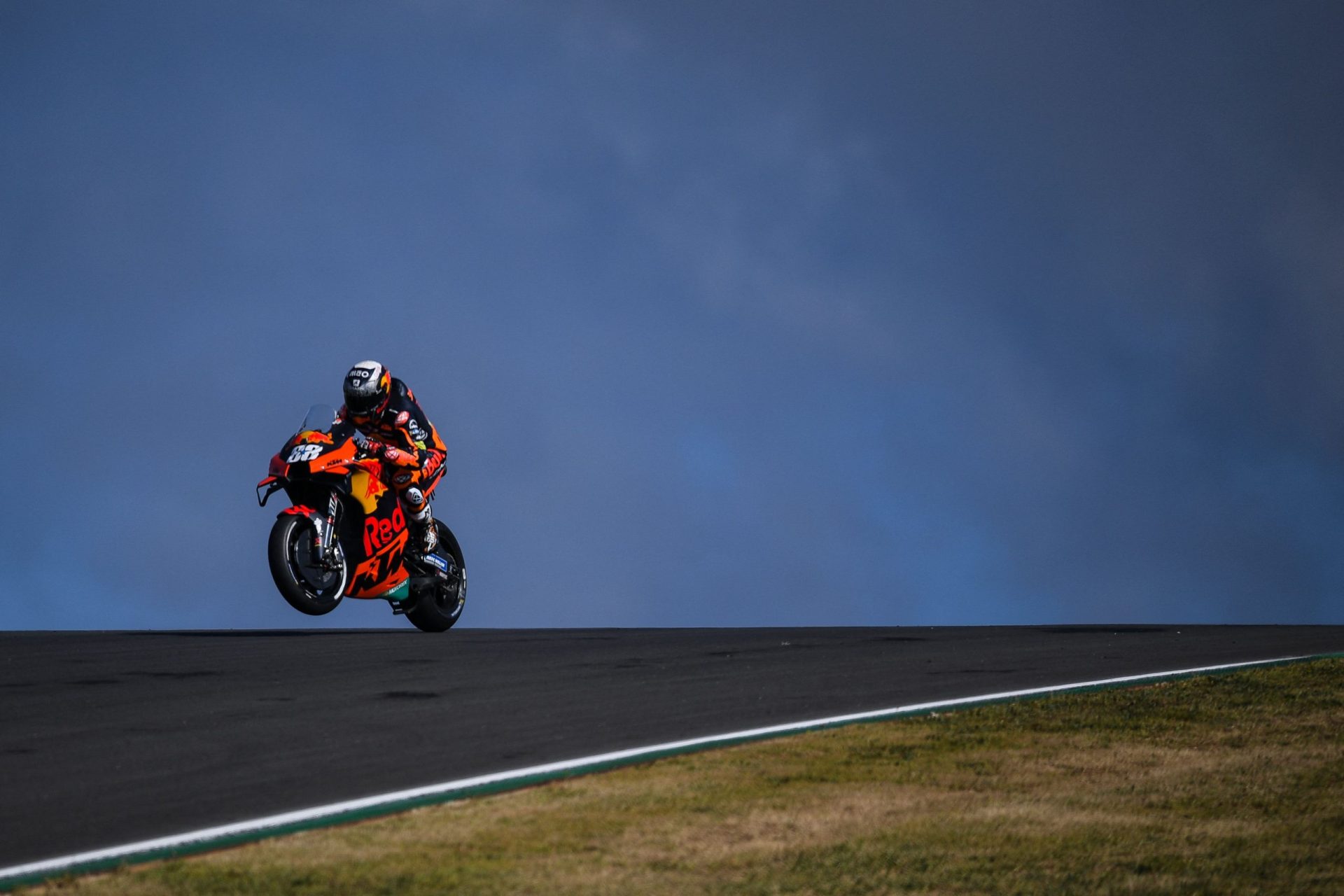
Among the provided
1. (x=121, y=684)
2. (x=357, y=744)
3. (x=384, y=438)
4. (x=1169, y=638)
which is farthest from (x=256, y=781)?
(x=1169, y=638)

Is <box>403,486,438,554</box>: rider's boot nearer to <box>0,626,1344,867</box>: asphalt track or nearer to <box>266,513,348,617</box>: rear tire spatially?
<box>0,626,1344,867</box>: asphalt track

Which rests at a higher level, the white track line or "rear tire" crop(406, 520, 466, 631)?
"rear tire" crop(406, 520, 466, 631)

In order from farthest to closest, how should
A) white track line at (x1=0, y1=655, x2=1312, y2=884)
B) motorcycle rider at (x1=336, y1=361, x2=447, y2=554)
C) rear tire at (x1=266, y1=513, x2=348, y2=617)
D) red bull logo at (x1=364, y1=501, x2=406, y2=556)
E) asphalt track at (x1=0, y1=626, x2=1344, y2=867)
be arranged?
motorcycle rider at (x1=336, y1=361, x2=447, y2=554), red bull logo at (x1=364, y1=501, x2=406, y2=556), rear tire at (x1=266, y1=513, x2=348, y2=617), asphalt track at (x1=0, y1=626, x2=1344, y2=867), white track line at (x1=0, y1=655, x2=1312, y2=884)

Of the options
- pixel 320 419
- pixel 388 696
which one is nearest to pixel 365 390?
pixel 320 419

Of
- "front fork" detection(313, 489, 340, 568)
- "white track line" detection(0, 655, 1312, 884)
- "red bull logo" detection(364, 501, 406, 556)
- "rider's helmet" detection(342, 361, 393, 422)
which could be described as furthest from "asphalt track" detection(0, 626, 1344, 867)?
"rider's helmet" detection(342, 361, 393, 422)

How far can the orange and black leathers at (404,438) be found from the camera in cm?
1461

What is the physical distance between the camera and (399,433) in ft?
48.9

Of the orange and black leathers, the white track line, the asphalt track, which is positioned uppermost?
the orange and black leathers

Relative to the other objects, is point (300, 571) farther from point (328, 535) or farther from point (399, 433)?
point (399, 433)

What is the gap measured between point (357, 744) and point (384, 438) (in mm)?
7581

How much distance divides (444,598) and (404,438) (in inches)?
85.1

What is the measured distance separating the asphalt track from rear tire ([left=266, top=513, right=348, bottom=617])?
42 centimetres

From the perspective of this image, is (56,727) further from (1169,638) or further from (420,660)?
(1169,638)

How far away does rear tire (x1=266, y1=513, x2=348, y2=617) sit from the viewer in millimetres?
13031
